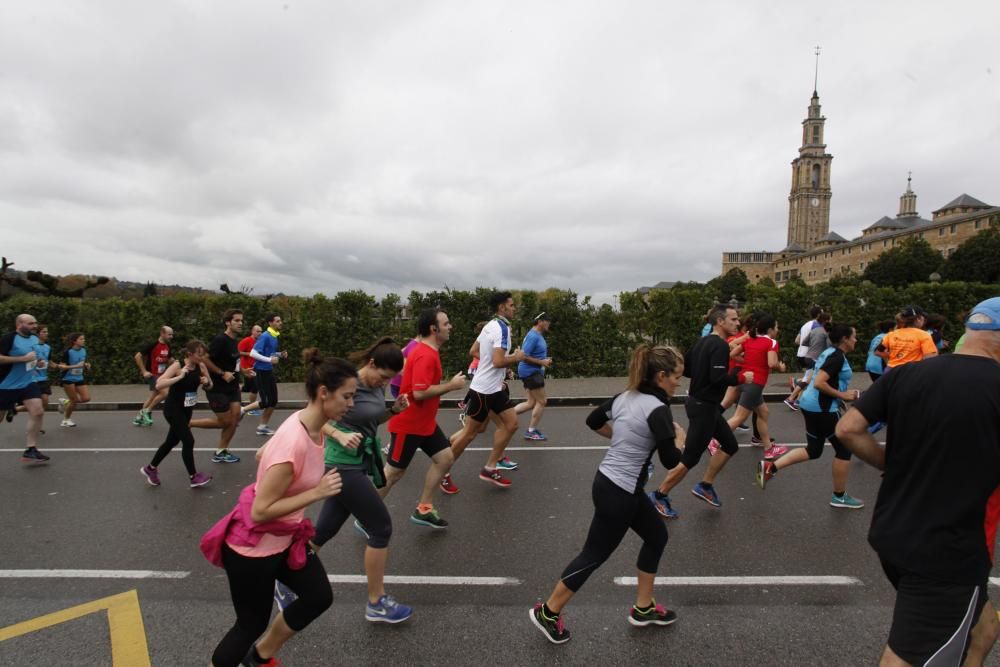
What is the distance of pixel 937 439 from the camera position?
1.99 m

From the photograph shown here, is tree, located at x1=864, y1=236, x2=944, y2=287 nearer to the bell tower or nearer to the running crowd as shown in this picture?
the bell tower

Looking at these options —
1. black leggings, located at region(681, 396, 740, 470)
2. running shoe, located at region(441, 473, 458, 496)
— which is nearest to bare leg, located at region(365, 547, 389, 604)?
running shoe, located at region(441, 473, 458, 496)

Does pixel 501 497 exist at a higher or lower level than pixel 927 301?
lower

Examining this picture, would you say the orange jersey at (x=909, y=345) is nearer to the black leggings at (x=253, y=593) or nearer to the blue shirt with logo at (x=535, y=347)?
the blue shirt with logo at (x=535, y=347)

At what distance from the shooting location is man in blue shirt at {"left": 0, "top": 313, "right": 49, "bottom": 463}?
21.8ft

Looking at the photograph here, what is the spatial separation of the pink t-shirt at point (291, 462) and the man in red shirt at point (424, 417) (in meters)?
1.71

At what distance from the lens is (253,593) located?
7.82 feet

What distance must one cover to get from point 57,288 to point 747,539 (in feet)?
67.1

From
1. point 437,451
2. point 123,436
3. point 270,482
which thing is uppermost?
point 270,482

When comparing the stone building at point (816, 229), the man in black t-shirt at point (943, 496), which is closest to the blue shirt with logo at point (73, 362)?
the man in black t-shirt at point (943, 496)

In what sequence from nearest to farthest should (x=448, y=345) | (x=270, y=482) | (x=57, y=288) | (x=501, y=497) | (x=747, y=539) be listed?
(x=270, y=482), (x=747, y=539), (x=501, y=497), (x=448, y=345), (x=57, y=288)

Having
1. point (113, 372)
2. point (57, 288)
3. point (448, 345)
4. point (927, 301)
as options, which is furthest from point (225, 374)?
point (927, 301)

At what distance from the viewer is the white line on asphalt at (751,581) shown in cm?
352

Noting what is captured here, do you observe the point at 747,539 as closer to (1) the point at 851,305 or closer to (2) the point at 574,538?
(2) the point at 574,538
